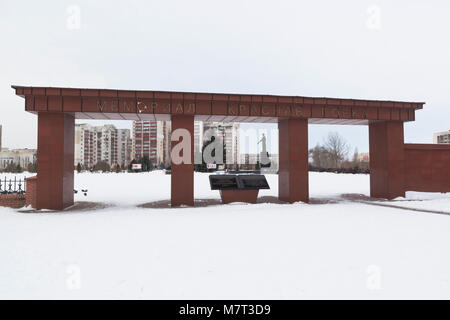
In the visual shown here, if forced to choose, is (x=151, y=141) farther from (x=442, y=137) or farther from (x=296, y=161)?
(x=442, y=137)

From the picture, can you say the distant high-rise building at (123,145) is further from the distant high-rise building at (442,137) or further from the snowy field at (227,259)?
the distant high-rise building at (442,137)

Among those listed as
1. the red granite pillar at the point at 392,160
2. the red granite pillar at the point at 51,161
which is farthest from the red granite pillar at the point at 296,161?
the red granite pillar at the point at 51,161

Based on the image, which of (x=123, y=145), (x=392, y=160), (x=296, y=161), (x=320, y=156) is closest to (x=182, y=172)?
(x=296, y=161)

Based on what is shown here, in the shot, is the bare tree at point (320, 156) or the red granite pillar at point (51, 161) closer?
the red granite pillar at point (51, 161)

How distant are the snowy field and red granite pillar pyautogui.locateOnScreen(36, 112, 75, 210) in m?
4.47

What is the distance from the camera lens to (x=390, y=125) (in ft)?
57.1

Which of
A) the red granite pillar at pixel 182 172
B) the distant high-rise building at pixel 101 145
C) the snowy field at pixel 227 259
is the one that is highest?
the distant high-rise building at pixel 101 145

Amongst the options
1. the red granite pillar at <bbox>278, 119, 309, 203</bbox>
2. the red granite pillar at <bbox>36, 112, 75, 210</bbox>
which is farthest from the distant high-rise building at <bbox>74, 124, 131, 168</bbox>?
the red granite pillar at <bbox>278, 119, 309, 203</bbox>

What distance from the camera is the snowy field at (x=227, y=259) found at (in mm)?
4395

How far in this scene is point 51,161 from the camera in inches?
549

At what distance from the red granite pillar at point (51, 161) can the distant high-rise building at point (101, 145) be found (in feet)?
389

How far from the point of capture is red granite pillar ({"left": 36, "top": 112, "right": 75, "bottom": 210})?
1380cm

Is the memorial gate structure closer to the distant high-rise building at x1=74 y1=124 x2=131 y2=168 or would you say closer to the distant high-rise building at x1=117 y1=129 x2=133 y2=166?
the distant high-rise building at x1=74 y1=124 x2=131 y2=168
